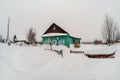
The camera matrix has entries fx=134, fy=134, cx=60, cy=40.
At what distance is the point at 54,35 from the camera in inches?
1286

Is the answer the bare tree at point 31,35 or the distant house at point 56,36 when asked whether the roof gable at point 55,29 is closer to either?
the distant house at point 56,36

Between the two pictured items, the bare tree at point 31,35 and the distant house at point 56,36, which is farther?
the bare tree at point 31,35

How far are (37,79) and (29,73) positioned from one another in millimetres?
1423

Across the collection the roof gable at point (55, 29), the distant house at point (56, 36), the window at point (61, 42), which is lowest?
the window at point (61, 42)

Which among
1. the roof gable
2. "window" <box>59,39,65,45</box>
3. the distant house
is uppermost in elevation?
the roof gable

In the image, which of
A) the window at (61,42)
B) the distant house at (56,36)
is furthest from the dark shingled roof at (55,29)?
the window at (61,42)

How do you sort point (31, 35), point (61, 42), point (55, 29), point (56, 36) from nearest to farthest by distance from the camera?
point (61, 42)
point (56, 36)
point (55, 29)
point (31, 35)

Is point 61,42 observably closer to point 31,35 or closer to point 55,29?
point 55,29

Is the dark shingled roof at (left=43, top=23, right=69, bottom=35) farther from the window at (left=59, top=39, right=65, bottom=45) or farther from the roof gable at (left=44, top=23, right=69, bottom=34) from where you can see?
the window at (left=59, top=39, right=65, bottom=45)

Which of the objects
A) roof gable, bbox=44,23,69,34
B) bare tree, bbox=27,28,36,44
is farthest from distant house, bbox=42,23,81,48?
bare tree, bbox=27,28,36,44

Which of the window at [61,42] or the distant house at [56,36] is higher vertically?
the distant house at [56,36]

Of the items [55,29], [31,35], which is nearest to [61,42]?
[55,29]

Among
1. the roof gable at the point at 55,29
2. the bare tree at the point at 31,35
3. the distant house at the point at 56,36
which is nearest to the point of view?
the distant house at the point at 56,36

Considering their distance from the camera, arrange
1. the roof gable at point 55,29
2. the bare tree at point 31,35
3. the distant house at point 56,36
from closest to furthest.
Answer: the distant house at point 56,36 → the roof gable at point 55,29 → the bare tree at point 31,35
